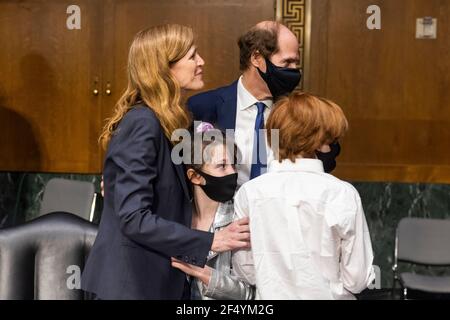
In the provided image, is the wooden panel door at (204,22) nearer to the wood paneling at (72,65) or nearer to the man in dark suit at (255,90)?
the wood paneling at (72,65)

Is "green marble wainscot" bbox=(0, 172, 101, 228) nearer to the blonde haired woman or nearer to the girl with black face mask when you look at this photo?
the girl with black face mask

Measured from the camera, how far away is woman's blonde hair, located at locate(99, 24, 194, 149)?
2.60 m

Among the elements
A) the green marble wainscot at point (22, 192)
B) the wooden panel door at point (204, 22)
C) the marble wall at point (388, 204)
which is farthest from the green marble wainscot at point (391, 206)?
the green marble wainscot at point (22, 192)

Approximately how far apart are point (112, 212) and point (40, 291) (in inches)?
16.8

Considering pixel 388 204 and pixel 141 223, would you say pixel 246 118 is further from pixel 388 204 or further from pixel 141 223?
pixel 388 204

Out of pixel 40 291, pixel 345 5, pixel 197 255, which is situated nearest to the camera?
pixel 197 255

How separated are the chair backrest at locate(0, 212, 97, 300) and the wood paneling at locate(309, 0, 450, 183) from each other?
3112mm

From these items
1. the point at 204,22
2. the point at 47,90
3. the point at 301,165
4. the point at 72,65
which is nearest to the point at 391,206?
the point at 204,22

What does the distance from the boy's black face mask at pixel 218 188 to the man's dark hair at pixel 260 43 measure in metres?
0.95

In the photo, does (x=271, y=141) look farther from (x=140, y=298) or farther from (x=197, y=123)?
(x=140, y=298)

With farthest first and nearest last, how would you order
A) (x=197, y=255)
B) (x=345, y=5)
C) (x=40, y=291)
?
(x=345, y=5), (x=40, y=291), (x=197, y=255)

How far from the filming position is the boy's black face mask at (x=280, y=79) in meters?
3.55

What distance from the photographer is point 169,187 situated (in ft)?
8.52
